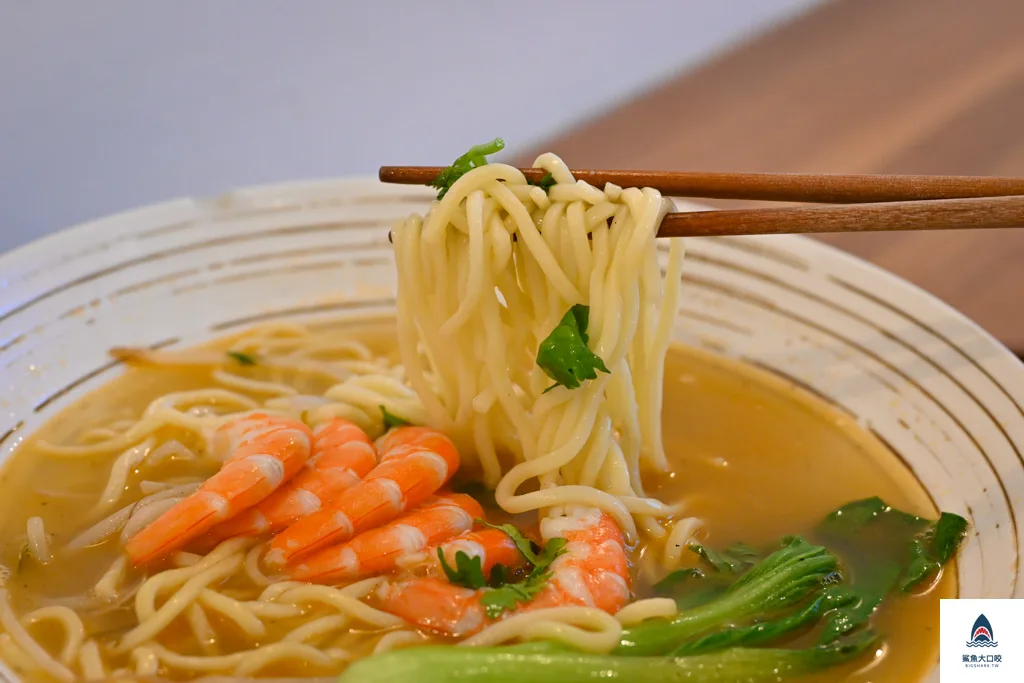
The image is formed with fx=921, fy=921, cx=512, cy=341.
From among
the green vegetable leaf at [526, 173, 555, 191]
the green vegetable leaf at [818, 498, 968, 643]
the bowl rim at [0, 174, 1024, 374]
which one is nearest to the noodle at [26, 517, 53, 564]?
Answer: the bowl rim at [0, 174, 1024, 374]

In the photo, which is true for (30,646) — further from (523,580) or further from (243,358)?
(243,358)

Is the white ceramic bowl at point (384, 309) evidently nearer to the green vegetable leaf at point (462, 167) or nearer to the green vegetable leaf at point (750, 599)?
the green vegetable leaf at point (750, 599)

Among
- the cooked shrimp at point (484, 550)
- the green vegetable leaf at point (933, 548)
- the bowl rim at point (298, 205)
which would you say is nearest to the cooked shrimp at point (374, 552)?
the cooked shrimp at point (484, 550)

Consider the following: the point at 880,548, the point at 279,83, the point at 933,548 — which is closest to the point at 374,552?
the point at 880,548

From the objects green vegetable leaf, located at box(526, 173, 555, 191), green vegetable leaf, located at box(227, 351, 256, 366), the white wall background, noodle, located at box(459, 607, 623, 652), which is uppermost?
the white wall background

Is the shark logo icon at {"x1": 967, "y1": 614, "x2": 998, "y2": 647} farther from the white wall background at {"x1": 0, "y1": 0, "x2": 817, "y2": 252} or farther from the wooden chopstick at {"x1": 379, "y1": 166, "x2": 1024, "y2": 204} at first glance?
the white wall background at {"x1": 0, "y1": 0, "x2": 817, "y2": 252}

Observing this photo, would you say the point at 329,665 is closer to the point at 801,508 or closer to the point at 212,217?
the point at 801,508
